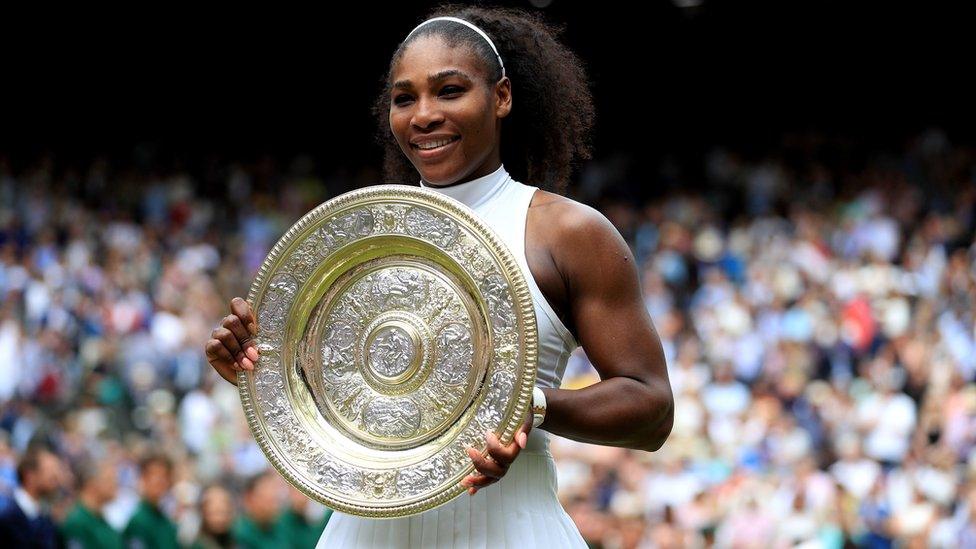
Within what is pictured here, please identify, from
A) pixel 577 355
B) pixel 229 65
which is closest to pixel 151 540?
pixel 577 355

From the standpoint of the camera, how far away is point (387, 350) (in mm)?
2508

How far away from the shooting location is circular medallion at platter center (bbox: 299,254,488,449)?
244 centimetres

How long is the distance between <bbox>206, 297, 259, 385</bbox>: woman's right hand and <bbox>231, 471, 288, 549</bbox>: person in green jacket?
543 centimetres

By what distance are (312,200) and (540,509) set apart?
14.1 m

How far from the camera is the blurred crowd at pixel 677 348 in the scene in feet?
27.8

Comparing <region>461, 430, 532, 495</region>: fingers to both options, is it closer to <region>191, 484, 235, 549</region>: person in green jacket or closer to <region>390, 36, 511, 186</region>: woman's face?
<region>390, 36, 511, 186</region>: woman's face

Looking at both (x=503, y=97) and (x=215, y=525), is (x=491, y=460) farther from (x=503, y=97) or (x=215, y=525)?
(x=215, y=525)

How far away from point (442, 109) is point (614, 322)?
48cm

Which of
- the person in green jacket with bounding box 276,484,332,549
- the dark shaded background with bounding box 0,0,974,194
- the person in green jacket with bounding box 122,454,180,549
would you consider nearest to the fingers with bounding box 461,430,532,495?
the person in green jacket with bounding box 276,484,332,549

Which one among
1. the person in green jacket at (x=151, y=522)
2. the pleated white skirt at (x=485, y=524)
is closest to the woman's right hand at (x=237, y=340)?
the pleated white skirt at (x=485, y=524)

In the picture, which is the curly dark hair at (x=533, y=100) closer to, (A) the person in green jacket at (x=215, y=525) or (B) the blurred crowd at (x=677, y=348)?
(B) the blurred crowd at (x=677, y=348)

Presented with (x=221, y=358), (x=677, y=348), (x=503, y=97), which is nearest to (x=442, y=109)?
(x=503, y=97)

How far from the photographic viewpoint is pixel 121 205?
50.8 ft

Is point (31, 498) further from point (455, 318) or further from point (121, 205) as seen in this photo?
point (121, 205)
